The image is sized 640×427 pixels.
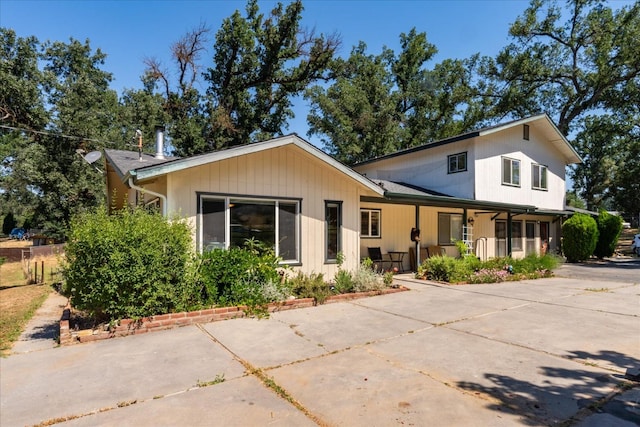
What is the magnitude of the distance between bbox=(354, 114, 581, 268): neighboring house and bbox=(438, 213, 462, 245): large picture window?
0.04m

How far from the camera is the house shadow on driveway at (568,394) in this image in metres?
2.98

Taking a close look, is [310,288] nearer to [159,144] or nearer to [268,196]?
[268,196]

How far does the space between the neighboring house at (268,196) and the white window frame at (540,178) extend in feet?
36.3

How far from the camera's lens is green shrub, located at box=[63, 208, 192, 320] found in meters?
5.24

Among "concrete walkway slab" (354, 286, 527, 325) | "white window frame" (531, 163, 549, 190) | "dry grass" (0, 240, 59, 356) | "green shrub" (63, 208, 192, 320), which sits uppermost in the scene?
"white window frame" (531, 163, 549, 190)

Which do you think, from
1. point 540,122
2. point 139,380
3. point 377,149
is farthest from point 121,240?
point 377,149

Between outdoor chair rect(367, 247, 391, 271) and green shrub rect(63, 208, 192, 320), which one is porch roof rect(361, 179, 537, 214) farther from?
green shrub rect(63, 208, 192, 320)

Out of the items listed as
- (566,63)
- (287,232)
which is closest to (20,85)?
(287,232)

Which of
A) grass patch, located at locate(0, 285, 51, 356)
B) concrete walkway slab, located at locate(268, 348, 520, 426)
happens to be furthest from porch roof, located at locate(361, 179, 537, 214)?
grass patch, located at locate(0, 285, 51, 356)

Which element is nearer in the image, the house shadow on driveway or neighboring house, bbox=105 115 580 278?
the house shadow on driveway

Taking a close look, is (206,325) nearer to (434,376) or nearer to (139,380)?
(139,380)

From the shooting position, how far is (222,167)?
24.8 ft

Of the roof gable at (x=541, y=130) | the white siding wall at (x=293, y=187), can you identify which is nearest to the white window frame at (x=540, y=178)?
the roof gable at (x=541, y=130)

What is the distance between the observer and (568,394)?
132 inches
